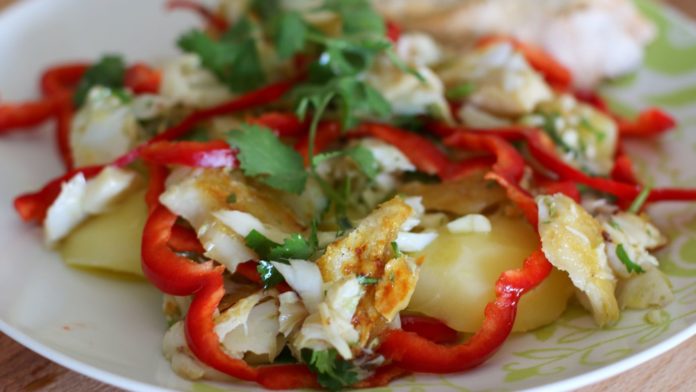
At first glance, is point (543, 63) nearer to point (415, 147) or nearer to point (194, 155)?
point (415, 147)

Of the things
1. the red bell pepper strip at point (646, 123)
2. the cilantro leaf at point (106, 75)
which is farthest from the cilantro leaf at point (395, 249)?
the cilantro leaf at point (106, 75)

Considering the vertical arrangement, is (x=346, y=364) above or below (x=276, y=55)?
below

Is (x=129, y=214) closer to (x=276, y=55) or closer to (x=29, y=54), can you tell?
(x=276, y=55)

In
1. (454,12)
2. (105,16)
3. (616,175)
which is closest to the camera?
(616,175)

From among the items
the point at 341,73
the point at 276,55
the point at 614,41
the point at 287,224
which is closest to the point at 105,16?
the point at 276,55

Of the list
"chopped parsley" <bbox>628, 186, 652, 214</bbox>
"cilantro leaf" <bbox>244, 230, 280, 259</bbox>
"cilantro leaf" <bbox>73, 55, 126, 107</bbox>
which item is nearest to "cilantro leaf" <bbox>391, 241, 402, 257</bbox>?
"cilantro leaf" <bbox>244, 230, 280, 259</bbox>

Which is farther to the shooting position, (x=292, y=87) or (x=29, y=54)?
(x=29, y=54)

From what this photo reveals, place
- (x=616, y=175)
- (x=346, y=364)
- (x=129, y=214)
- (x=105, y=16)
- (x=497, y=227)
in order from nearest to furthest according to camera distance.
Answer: (x=346, y=364) → (x=497, y=227) → (x=129, y=214) → (x=616, y=175) → (x=105, y=16)

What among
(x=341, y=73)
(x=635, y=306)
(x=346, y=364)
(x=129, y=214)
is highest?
Result: (x=341, y=73)

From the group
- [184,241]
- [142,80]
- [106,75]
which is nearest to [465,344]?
[184,241]
